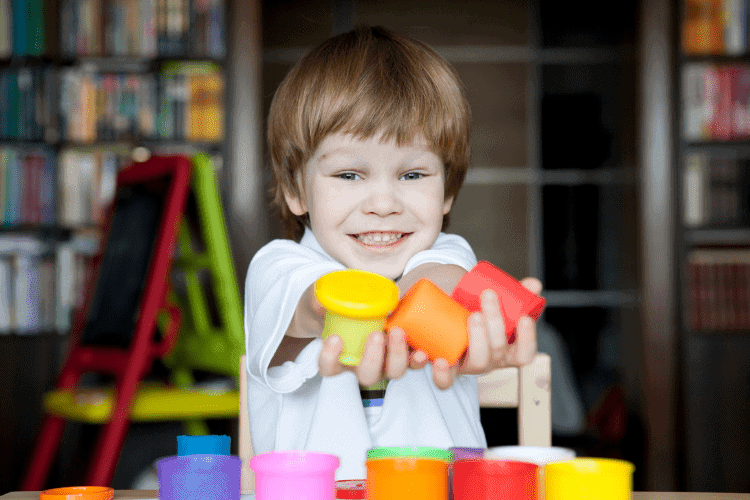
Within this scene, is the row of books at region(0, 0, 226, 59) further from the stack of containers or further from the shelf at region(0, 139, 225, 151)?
the stack of containers

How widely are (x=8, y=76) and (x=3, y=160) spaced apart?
0.30m

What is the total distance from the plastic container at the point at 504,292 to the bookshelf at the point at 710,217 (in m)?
2.36

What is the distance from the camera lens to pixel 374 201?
0.77 meters

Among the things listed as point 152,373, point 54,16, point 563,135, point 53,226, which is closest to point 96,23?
point 54,16

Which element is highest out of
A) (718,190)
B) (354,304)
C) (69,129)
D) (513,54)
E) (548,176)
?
(513,54)

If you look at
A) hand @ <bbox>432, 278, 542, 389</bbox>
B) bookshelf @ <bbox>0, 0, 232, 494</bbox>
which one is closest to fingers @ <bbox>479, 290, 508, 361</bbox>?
hand @ <bbox>432, 278, 542, 389</bbox>

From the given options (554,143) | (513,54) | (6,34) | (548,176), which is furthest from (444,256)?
(513,54)

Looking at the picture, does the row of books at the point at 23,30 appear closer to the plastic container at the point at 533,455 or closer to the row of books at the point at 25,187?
the row of books at the point at 25,187

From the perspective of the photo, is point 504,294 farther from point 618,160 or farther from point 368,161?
point 618,160

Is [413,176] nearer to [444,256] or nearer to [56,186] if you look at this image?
[444,256]

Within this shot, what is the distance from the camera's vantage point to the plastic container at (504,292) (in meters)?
0.58

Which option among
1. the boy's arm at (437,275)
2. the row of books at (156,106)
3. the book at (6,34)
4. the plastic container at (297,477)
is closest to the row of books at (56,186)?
the row of books at (156,106)

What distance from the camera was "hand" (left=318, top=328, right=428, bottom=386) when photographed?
55 cm

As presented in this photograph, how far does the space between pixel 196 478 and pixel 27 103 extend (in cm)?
244
